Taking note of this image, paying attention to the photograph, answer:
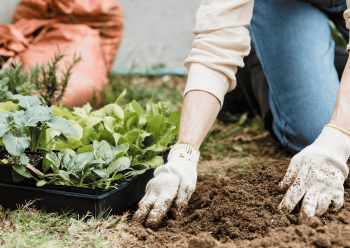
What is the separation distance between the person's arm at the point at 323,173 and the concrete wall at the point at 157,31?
7.57ft

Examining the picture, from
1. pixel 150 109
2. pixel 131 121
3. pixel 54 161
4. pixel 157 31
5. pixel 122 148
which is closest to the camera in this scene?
pixel 54 161

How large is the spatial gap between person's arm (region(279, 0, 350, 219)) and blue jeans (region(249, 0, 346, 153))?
786mm

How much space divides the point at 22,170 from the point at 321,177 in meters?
0.96

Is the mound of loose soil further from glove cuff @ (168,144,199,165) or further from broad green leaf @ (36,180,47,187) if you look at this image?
broad green leaf @ (36,180,47,187)

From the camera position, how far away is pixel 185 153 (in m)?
1.05

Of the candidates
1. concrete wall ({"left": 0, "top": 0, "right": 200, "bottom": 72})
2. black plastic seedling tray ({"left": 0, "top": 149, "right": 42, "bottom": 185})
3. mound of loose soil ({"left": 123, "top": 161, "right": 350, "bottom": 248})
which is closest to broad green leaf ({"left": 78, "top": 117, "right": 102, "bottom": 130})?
black plastic seedling tray ({"left": 0, "top": 149, "right": 42, "bottom": 185})

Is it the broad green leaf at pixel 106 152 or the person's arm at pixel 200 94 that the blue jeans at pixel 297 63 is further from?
the broad green leaf at pixel 106 152

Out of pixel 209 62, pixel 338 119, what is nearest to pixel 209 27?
pixel 209 62

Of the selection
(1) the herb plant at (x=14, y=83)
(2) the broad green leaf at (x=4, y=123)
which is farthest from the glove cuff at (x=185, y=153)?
(1) the herb plant at (x=14, y=83)

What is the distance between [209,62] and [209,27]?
173 mm

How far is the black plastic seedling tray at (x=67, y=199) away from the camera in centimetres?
95

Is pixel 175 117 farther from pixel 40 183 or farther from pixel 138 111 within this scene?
pixel 40 183

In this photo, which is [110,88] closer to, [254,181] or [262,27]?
[262,27]

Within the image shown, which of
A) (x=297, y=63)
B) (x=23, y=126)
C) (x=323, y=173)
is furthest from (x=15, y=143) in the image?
(x=297, y=63)
